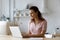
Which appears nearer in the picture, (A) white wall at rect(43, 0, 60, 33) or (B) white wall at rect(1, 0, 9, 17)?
(A) white wall at rect(43, 0, 60, 33)

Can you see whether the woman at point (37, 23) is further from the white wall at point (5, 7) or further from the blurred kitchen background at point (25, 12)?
the white wall at point (5, 7)

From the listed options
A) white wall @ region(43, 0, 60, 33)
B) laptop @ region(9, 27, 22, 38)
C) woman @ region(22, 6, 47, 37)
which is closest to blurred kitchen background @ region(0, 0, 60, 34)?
white wall @ region(43, 0, 60, 33)

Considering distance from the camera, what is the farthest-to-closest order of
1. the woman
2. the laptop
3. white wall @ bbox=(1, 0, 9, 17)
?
white wall @ bbox=(1, 0, 9, 17), the woman, the laptop

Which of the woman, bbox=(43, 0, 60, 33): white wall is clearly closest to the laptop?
the woman

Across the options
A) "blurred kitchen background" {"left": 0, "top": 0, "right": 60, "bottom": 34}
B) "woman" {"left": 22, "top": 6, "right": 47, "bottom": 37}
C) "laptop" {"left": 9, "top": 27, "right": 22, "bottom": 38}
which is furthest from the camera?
"blurred kitchen background" {"left": 0, "top": 0, "right": 60, "bottom": 34}

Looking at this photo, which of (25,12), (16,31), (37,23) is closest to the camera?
(16,31)

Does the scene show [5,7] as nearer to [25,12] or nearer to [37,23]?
[25,12]

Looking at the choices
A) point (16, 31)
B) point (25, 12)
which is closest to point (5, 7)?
point (25, 12)

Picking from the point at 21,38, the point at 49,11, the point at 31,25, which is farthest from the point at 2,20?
the point at 21,38

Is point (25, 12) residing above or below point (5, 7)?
below

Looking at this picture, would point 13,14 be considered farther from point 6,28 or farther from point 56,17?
point 56,17

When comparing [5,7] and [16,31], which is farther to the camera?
[5,7]

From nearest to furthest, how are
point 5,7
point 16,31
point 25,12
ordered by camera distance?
point 16,31 < point 25,12 < point 5,7

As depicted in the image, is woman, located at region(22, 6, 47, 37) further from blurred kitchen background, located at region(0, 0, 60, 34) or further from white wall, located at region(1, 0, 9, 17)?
white wall, located at region(1, 0, 9, 17)
